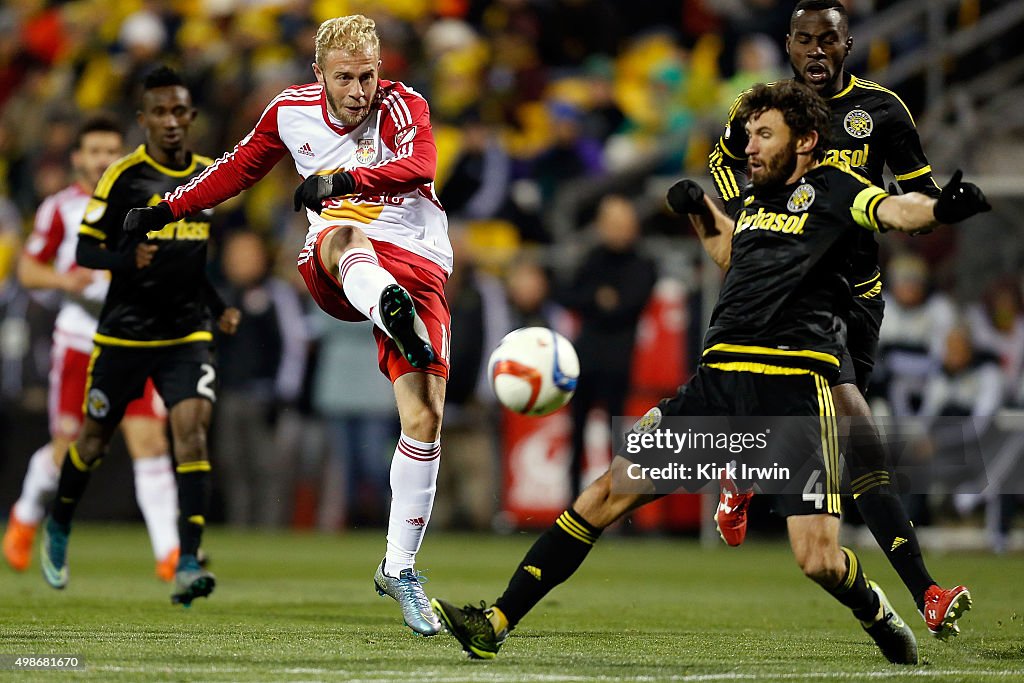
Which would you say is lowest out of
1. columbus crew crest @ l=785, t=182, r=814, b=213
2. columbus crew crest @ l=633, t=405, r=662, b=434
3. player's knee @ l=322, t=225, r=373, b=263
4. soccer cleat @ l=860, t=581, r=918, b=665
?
soccer cleat @ l=860, t=581, r=918, b=665

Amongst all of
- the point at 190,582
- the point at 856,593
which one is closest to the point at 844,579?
the point at 856,593

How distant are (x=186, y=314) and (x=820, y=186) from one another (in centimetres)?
405

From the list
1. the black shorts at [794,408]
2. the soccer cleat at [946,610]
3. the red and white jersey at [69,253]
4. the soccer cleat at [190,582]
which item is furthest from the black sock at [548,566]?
the red and white jersey at [69,253]

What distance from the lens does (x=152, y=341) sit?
28.6 ft

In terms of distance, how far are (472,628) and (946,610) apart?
1861mm

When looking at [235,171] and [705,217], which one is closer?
[705,217]

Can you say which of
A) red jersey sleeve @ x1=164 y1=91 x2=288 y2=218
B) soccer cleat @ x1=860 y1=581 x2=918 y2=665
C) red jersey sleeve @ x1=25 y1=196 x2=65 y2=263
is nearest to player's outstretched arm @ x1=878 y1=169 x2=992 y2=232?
soccer cleat @ x1=860 y1=581 x2=918 y2=665

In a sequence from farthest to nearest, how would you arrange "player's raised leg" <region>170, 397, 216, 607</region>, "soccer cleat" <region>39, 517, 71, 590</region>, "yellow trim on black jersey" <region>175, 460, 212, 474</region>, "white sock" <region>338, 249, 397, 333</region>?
"soccer cleat" <region>39, 517, 71, 590</region> → "yellow trim on black jersey" <region>175, 460, 212, 474</region> → "player's raised leg" <region>170, 397, 216, 607</region> → "white sock" <region>338, 249, 397, 333</region>

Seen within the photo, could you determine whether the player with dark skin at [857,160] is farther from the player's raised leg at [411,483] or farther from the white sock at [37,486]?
the white sock at [37,486]

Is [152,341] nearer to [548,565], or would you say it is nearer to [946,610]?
[548,565]

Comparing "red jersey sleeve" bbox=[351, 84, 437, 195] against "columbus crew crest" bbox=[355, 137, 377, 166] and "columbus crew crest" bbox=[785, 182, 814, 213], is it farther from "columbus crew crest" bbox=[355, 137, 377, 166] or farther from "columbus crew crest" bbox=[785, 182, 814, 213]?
"columbus crew crest" bbox=[785, 182, 814, 213]

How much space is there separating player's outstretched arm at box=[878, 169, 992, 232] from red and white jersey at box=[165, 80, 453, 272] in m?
2.06

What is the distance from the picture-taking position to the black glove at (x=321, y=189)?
6348 millimetres

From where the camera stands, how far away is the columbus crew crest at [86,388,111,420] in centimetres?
876
